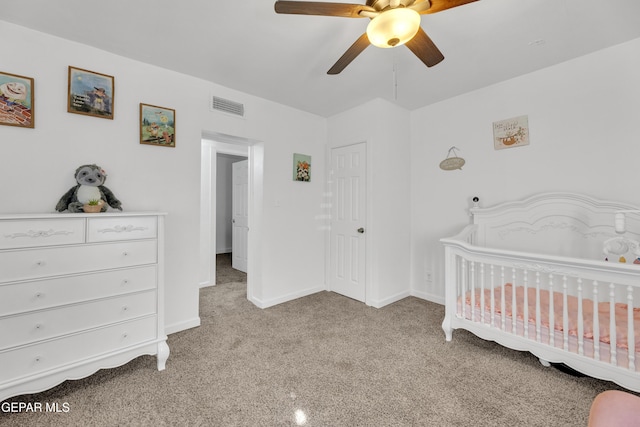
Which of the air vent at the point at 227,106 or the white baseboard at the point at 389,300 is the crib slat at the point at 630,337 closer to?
the white baseboard at the point at 389,300

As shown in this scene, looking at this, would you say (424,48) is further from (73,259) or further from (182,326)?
(182,326)

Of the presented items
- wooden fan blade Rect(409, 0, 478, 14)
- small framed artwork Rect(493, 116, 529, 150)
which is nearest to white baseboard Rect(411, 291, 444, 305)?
small framed artwork Rect(493, 116, 529, 150)

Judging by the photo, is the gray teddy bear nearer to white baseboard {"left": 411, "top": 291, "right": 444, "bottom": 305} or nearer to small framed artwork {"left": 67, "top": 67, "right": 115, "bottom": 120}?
small framed artwork {"left": 67, "top": 67, "right": 115, "bottom": 120}

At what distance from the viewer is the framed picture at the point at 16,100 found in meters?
1.78

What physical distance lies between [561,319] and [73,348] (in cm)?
314

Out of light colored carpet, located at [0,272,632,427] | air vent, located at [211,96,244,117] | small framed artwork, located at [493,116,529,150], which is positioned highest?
air vent, located at [211,96,244,117]

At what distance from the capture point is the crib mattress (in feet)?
5.36

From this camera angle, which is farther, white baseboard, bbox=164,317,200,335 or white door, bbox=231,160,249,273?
white door, bbox=231,160,249,273

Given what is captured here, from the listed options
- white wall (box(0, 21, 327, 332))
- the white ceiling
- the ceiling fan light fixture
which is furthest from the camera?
white wall (box(0, 21, 327, 332))

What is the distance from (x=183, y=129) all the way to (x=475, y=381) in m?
3.08

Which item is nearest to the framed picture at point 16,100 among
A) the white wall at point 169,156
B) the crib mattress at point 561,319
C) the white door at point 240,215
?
the white wall at point 169,156

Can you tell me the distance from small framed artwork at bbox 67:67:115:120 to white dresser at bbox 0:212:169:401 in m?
0.94

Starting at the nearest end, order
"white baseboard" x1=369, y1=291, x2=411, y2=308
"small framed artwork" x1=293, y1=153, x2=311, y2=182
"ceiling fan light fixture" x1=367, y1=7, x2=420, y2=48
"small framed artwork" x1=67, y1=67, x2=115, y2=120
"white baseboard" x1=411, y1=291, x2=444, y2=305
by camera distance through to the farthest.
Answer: "ceiling fan light fixture" x1=367, y1=7, x2=420, y2=48, "small framed artwork" x1=67, y1=67, x2=115, y2=120, "white baseboard" x1=369, y1=291, x2=411, y2=308, "white baseboard" x1=411, y1=291, x2=444, y2=305, "small framed artwork" x1=293, y1=153, x2=311, y2=182

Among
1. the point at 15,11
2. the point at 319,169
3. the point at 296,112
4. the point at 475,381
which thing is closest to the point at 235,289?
the point at 319,169
